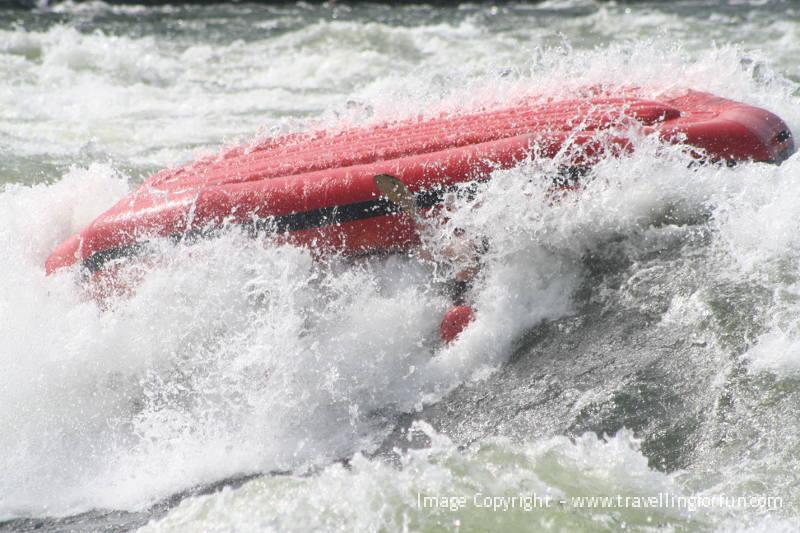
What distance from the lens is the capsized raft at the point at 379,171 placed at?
364 centimetres

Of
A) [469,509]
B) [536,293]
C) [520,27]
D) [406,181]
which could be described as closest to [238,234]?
[406,181]

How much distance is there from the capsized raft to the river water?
0.34 ft

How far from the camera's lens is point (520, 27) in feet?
33.7

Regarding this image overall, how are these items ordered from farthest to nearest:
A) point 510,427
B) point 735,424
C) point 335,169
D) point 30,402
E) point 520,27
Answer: point 520,27 < point 335,169 < point 30,402 < point 510,427 < point 735,424

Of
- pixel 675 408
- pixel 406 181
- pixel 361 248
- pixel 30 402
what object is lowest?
pixel 30 402

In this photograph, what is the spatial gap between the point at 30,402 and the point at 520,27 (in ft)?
26.6

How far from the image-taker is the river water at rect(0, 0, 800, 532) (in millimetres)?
2740

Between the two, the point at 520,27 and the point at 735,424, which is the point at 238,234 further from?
the point at 520,27

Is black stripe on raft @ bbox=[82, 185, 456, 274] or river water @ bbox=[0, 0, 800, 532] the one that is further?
black stripe on raft @ bbox=[82, 185, 456, 274]

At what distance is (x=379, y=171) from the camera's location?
367cm

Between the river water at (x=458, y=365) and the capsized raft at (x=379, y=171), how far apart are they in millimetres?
104

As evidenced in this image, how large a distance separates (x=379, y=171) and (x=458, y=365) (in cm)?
88

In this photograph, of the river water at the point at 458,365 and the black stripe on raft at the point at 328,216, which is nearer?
the river water at the point at 458,365

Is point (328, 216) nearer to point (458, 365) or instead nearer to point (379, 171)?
point (379, 171)
